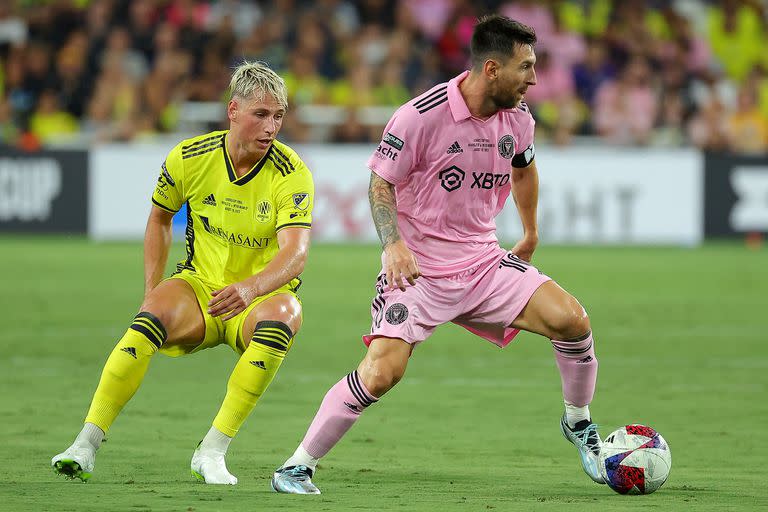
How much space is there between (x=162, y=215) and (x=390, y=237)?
4.02 feet

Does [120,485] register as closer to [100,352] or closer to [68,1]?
[100,352]

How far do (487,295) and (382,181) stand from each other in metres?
0.72

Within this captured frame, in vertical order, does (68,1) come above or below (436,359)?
above

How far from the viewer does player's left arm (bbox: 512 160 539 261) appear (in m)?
6.95

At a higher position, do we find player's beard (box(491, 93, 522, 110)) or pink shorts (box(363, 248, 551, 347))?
player's beard (box(491, 93, 522, 110))

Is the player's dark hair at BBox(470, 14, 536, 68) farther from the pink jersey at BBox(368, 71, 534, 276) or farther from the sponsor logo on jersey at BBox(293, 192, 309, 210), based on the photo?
the sponsor logo on jersey at BBox(293, 192, 309, 210)

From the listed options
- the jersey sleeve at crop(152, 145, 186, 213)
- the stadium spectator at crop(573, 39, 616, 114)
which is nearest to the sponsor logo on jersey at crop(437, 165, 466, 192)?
the jersey sleeve at crop(152, 145, 186, 213)

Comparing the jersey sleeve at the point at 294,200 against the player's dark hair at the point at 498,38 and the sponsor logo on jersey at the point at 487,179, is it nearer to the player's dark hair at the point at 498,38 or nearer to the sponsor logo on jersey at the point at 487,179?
the sponsor logo on jersey at the point at 487,179

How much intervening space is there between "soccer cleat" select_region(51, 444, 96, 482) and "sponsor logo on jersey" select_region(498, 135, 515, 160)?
2259 millimetres

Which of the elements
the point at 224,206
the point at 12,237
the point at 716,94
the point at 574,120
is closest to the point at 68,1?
the point at 12,237

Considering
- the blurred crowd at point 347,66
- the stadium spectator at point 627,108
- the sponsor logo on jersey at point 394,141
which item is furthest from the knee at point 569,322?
the stadium spectator at point 627,108

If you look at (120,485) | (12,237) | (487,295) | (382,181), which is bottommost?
(12,237)

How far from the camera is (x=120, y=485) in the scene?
236 inches

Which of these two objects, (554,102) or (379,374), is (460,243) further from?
(554,102)
